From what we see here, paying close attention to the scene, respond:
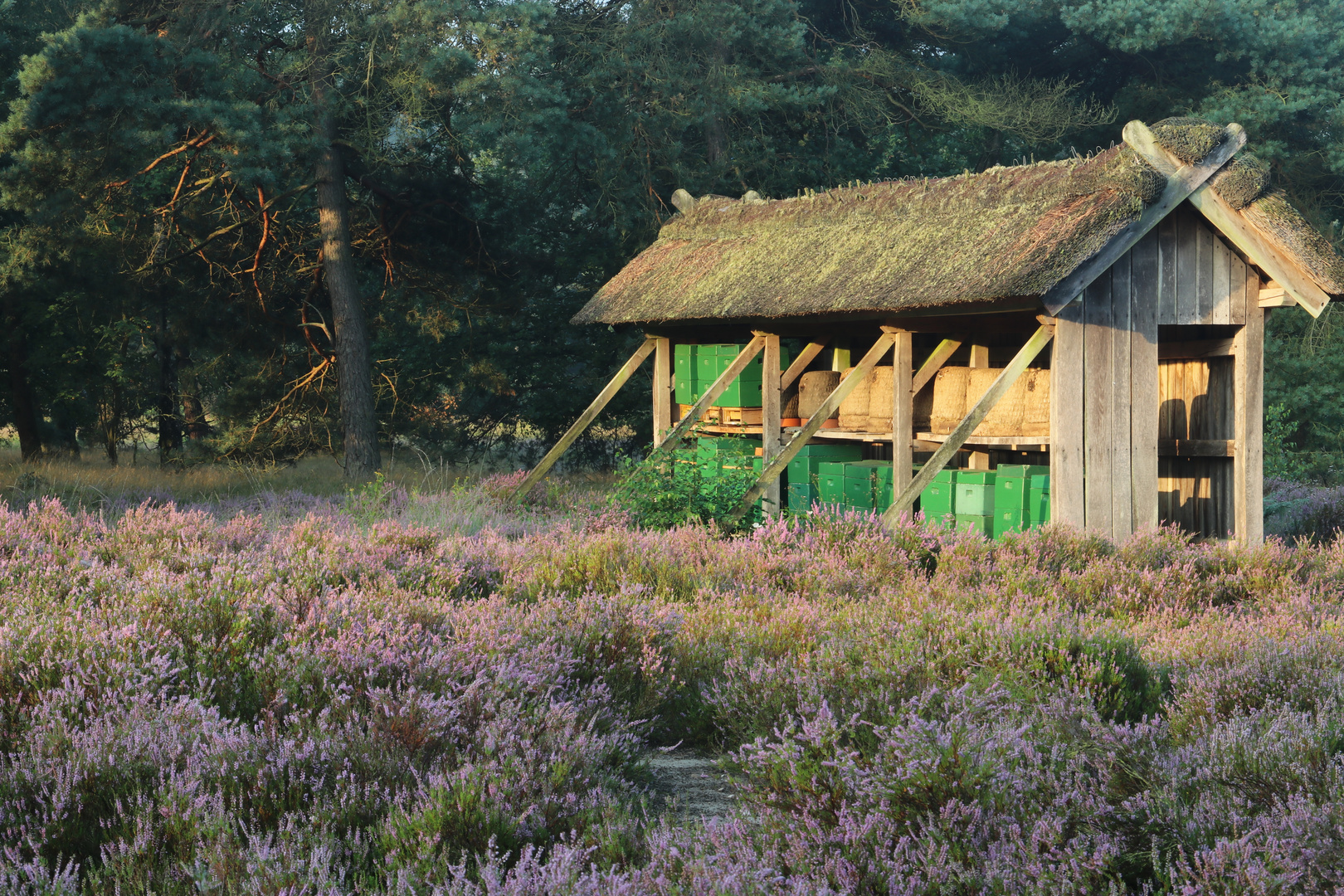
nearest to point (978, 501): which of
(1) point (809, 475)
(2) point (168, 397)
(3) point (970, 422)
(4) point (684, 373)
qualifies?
(3) point (970, 422)

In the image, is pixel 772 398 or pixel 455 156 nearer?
pixel 772 398

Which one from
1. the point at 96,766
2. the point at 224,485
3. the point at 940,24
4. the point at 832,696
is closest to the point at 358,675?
the point at 96,766

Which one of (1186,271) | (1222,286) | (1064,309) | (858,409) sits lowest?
(858,409)

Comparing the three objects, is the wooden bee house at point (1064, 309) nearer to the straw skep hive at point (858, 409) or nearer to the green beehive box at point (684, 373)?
the straw skep hive at point (858, 409)

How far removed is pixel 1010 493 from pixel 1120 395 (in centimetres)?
136

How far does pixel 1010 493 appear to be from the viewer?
408 inches

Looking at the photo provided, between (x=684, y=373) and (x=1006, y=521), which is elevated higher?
(x=684, y=373)

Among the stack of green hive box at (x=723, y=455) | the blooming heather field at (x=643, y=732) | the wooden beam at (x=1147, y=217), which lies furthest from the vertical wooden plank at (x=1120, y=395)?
the stack of green hive box at (x=723, y=455)

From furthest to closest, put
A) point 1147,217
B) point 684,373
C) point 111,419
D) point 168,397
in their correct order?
point 111,419 < point 168,397 < point 684,373 < point 1147,217

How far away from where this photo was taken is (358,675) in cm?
457

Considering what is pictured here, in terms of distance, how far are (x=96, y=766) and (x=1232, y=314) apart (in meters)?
9.41

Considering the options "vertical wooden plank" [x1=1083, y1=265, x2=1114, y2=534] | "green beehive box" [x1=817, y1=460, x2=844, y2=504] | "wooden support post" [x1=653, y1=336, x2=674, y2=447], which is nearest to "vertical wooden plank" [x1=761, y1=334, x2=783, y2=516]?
"green beehive box" [x1=817, y1=460, x2=844, y2=504]

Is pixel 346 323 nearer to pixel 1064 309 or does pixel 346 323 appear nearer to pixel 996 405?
pixel 996 405

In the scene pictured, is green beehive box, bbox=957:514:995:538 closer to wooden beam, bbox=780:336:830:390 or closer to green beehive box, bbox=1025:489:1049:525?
green beehive box, bbox=1025:489:1049:525
